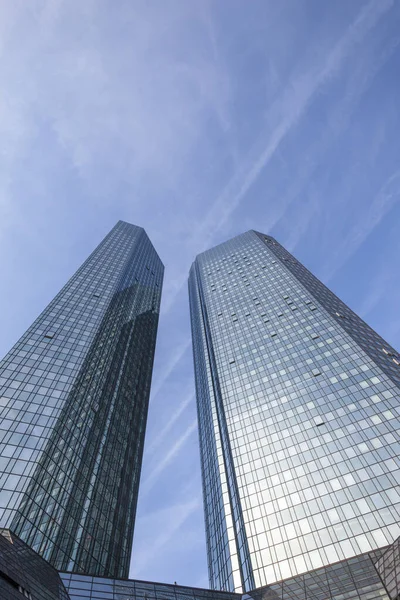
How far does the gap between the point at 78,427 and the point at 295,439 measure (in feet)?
114

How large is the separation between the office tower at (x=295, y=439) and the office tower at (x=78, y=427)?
16237mm

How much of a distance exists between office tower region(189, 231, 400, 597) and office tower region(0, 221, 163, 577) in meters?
16.2

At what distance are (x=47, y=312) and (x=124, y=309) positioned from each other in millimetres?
25074

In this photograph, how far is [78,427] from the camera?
219 feet

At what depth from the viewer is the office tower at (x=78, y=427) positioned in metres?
50.6

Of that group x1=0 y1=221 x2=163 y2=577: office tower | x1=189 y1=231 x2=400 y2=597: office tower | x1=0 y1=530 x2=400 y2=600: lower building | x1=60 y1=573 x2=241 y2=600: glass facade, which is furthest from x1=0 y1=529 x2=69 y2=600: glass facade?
x1=189 y1=231 x2=400 y2=597: office tower

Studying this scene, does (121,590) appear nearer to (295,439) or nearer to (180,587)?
(180,587)

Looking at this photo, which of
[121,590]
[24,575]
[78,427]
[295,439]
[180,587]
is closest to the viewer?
[24,575]

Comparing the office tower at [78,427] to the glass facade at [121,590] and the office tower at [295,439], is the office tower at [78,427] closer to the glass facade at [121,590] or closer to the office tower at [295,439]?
the glass facade at [121,590]

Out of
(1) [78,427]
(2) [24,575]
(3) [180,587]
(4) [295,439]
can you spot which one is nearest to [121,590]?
(3) [180,587]

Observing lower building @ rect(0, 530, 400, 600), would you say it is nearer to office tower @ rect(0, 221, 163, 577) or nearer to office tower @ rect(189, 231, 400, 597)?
office tower @ rect(189, 231, 400, 597)

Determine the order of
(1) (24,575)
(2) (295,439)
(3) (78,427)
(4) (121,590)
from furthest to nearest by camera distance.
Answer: (3) (78,427) < (2) (295,439) < (4) (121,590) < (1) (24,575)

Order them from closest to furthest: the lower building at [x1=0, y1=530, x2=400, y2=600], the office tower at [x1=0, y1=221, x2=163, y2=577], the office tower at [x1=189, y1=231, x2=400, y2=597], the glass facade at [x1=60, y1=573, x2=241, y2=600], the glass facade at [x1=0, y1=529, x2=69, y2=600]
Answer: the glass facade at [x1=0, y1=529, x2=69, y2=600], the lower building at [x1=0, y1=530, x2=400, y2=600], the glass facade at [x1=60, y1=573, x2=241, y2=600], the office tower at [x1=189, y1=231, x2=400, y2=597], the office tower at [x1=0, y1=221, x2=163, y2=577]

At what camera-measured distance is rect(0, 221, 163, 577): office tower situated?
166ft
